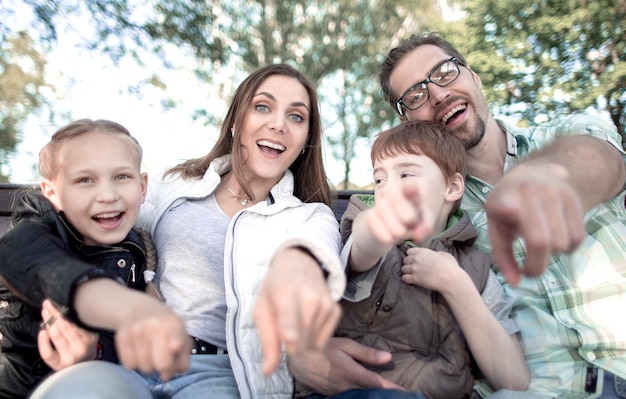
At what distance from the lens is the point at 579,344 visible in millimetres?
1855

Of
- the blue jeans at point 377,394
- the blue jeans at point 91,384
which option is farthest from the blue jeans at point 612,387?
the blue jeans at point 91,384

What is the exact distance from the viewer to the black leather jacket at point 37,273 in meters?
1.31

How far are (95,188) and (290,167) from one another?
3.54 ft

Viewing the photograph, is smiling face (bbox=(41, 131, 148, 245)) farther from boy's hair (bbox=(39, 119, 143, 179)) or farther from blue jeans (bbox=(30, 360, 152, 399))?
blue jeans (bbox=(30, 360, 152, 399))

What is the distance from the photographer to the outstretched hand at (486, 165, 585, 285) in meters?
0.86

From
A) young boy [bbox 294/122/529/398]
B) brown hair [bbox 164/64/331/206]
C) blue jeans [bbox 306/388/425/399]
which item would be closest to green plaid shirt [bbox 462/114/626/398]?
young boy [bbox 294/122/529/398]

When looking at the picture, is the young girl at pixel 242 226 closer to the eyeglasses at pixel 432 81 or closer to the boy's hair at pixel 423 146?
the boy's hair at pixel 423 146

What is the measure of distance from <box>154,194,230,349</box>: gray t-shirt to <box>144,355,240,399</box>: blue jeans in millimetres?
103

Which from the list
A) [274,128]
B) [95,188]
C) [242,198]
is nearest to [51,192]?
[95,188]

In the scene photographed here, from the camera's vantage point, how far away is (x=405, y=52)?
2801 mm

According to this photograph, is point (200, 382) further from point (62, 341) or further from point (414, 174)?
point (414, 174)

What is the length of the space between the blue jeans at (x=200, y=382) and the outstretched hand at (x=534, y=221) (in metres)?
1.23

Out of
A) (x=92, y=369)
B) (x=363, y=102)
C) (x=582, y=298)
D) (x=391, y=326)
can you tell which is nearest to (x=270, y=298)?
(x=92, y=369)

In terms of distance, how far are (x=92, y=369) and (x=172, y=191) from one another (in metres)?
1.08
